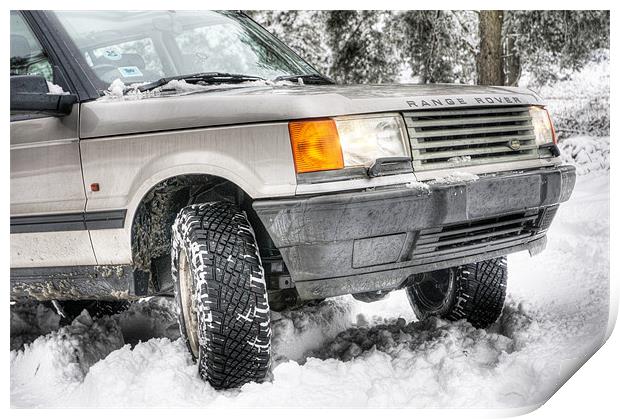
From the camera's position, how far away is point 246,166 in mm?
2084

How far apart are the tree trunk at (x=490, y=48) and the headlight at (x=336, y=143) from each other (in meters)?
1.12

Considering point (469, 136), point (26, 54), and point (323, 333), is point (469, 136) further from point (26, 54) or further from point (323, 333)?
point (26, 54)

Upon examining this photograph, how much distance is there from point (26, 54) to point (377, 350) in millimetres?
1858

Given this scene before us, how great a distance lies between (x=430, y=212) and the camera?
210 cm

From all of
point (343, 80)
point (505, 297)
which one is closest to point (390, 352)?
point (505, 297)

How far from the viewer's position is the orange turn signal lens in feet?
6.64

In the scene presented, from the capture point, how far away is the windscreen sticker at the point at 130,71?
8.54 feet

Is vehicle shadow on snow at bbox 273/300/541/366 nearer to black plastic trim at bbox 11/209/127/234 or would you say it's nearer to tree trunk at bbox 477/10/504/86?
black plastic trim at bbox 11/209/127/234

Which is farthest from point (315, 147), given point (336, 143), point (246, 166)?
point (246, 166)

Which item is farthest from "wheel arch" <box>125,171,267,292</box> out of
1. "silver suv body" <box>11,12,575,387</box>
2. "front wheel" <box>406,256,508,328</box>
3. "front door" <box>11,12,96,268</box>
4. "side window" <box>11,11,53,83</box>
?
"front wheel" <box>406,256,508,328</box>

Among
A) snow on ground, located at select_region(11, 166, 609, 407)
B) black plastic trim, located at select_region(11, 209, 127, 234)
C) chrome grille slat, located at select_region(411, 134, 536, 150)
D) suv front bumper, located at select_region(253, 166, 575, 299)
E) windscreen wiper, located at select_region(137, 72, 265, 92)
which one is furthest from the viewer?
windscreen wiper, located at select_region(137, 72, 265, 92)

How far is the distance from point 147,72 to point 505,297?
189 centimetres

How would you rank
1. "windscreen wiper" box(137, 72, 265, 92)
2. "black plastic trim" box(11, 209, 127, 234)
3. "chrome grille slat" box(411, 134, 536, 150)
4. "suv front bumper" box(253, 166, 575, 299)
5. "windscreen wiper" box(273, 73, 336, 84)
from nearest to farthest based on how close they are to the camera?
"suv front bumper" box(253, 166, 575, 299)
"chrome grille slat" box(411, 134, 536, 150)
"black plastic trim" box(11, 209, 127, 234)
"windscreen wiper" box(137, 72, 265, 92)
"windscreen wiper" box(273, 73, 336, 84)
